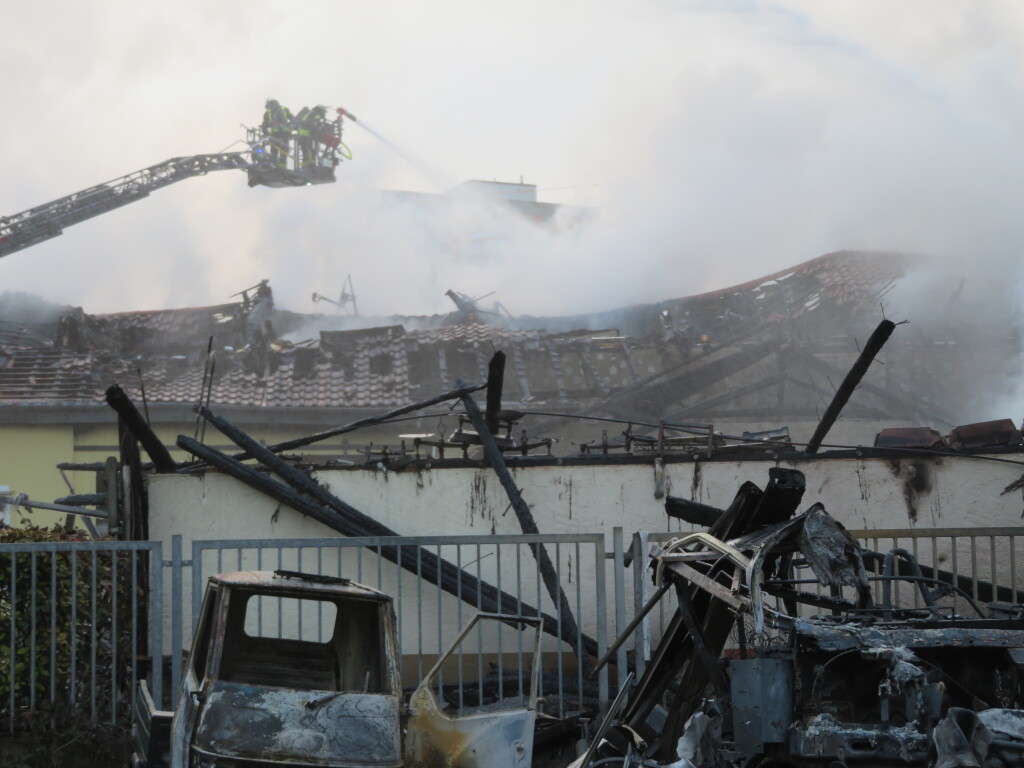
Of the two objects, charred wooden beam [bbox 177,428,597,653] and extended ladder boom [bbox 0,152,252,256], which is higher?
extended ladder boom [bbox 0,152,252,256]

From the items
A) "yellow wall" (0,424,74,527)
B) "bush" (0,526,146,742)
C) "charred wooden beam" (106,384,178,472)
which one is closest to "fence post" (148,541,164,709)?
"bush" (0,526,146,742)

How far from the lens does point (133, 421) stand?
10.6 m

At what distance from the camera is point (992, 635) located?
234 inches

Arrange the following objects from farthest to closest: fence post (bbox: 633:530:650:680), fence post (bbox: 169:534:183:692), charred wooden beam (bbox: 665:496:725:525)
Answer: charred wooden beam (bbox: 665:496:725:525) < fence post (bbox: 633:530:650:680) < fence post (bbox: 169:534:183:692)

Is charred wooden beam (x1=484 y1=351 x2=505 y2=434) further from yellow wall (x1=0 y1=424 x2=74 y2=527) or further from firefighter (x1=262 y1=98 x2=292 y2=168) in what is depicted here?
firefighter (x1=262 y1=98 x2=292 y2=168)

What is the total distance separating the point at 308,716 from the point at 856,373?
6964mm

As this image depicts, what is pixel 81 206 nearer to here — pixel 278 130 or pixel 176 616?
pixel 278 130

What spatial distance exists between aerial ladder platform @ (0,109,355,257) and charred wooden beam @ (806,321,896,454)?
27.8 m

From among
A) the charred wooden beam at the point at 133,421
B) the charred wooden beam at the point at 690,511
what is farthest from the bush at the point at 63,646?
the charred wooden beam at the point at 690,511

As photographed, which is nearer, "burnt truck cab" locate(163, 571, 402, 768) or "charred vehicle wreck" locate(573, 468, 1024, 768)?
"charred vehicle wreck" locate(573, 468, 1024, 768)

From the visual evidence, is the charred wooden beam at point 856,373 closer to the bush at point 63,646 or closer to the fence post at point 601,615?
the fence post at point 601,615

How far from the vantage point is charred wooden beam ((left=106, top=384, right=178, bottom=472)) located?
10.4 meters

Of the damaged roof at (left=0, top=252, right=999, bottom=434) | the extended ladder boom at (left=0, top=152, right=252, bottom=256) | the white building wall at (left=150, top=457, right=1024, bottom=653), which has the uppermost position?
the extended ladder boom at (left=0, top=152, right=252, bottom=256)

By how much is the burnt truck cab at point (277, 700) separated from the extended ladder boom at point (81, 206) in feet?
96.2
